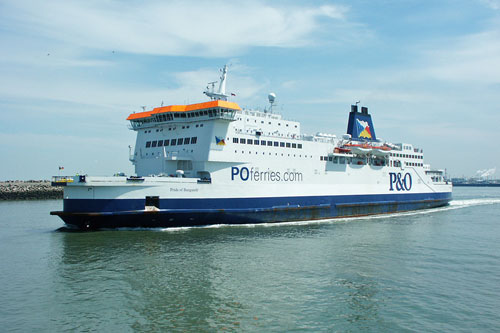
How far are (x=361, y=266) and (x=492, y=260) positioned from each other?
528 centimetres

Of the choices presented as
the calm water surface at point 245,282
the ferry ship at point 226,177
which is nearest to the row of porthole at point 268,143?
the ferry ship at point 226,177

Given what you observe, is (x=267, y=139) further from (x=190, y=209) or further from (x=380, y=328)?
(x=380, y=328)

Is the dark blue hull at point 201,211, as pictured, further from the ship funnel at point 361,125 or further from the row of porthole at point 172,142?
the ship funnel at point 361,125

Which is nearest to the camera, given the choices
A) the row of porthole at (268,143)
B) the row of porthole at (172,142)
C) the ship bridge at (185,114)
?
the ship bridge at (185,114)

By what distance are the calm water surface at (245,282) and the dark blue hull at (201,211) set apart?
755 mm

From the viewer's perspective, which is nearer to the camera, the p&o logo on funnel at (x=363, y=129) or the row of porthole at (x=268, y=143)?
the row of porthole at (x=268, y=143)

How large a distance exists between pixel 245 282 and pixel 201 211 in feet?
31.0

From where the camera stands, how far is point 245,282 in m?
12.2

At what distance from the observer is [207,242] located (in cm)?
1769

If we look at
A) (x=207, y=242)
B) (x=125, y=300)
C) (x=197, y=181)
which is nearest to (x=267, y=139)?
(x=197, y=181)

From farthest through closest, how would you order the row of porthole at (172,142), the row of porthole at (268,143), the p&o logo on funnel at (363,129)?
the p&o logo on funnel at (363,129)
the row of porthole at (268,143)
the row of porthole at (172,142)

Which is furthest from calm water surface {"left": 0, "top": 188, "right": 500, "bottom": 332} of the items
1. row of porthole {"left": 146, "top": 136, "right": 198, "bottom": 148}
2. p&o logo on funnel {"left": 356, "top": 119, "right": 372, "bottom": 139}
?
p&o logo on funnel {"left": 356, "top": 119, "right": 372, "bottom": 139}

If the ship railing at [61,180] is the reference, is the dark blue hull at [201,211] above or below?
below

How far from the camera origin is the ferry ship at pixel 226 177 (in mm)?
19750
